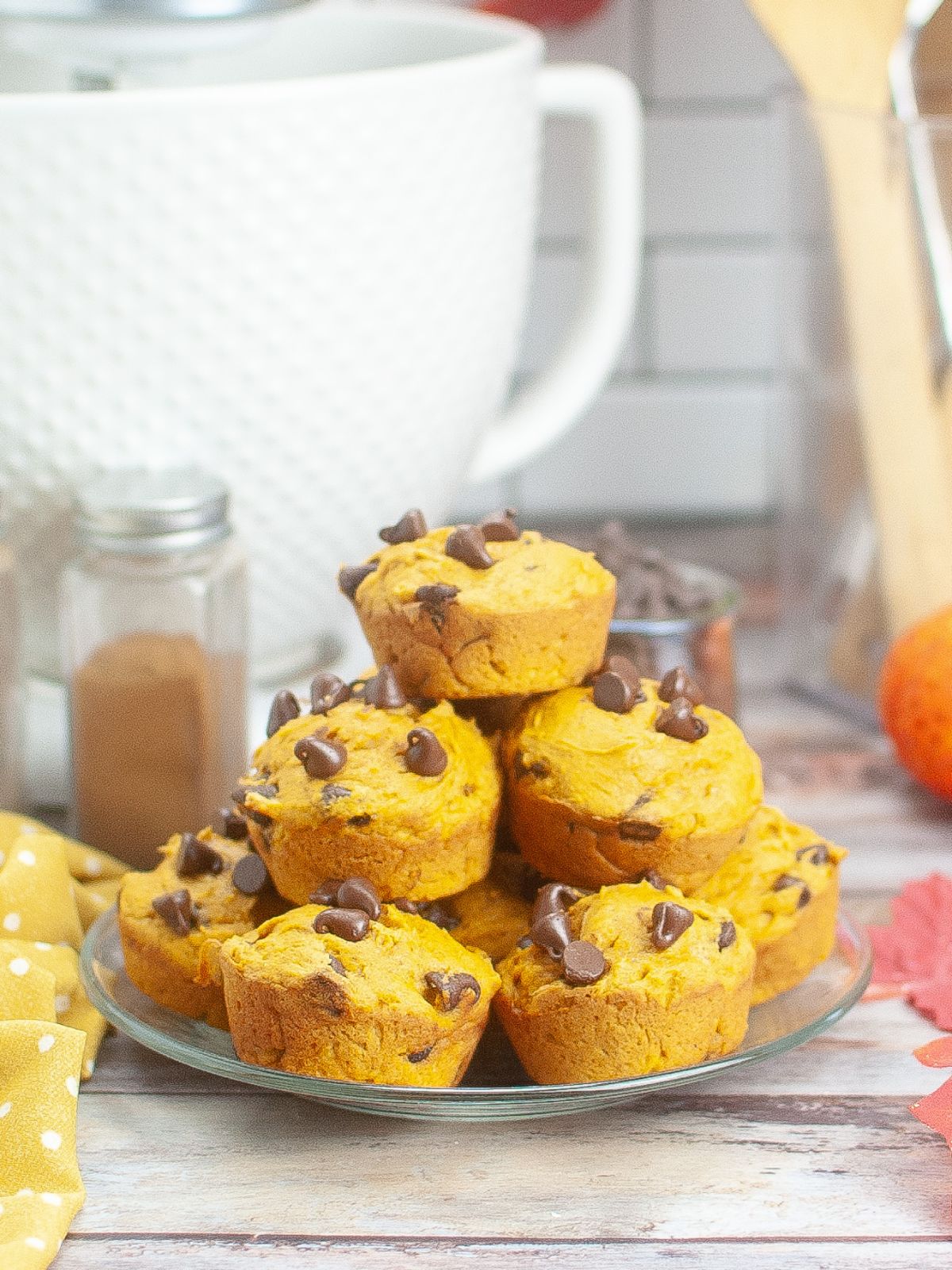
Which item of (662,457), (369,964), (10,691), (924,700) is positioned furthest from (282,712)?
(662,457)

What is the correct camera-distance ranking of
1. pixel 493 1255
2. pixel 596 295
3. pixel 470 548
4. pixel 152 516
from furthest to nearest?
pixel 596 295 < pixel 152 516 < pixel 470 548 < pixel 493 1255

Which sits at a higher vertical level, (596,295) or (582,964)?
(596,295)

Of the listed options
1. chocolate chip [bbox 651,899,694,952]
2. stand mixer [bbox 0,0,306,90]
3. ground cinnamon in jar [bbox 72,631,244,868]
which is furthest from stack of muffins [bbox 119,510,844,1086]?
stand mixer [bbox 0,0,306,90]

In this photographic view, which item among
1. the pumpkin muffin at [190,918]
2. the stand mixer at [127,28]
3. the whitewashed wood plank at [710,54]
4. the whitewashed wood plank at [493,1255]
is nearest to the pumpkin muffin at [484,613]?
the pumpkin muffin at [190,918]

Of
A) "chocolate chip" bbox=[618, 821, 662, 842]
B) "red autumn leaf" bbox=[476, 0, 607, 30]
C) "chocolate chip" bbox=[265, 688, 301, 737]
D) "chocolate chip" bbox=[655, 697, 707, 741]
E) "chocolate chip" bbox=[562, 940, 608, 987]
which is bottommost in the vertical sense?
"chocolate chip" bbox=[562, 940, 608, 987]

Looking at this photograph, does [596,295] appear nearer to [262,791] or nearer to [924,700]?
[924,700]

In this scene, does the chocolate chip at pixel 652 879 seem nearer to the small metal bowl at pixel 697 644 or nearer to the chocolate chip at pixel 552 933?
the chocolate chip at pixel 552 933

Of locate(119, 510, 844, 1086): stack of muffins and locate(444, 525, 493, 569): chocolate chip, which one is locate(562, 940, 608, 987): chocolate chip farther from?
locate(444, 525, 493, 569): chocolate chip
